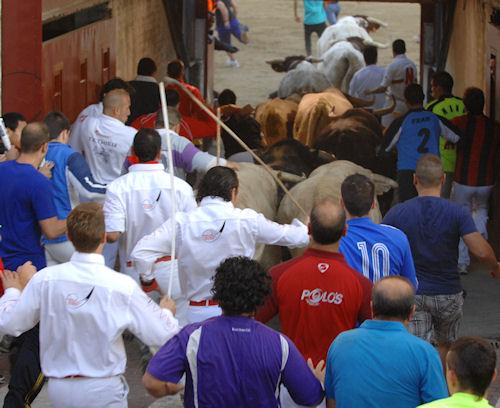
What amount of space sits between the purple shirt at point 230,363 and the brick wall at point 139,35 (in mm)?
10639

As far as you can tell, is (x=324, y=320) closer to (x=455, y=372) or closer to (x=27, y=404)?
(x=455, y=372)

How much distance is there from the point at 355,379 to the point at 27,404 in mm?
2265

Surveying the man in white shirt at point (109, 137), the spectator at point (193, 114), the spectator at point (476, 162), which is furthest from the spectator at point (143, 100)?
the spectator at point (476, 162)

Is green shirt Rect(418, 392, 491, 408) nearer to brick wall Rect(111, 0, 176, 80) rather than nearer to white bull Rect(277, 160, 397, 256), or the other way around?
white bull Rect(277, 160, 397, 256)

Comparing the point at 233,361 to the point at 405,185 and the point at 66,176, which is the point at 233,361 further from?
the point at 405,185

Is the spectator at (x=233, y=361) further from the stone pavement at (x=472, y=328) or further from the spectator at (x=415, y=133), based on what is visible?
the spectator at (x=415, y=133)

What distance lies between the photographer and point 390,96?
57.2 feet

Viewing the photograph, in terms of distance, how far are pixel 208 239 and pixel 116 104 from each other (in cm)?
285

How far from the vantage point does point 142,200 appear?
8.15 m

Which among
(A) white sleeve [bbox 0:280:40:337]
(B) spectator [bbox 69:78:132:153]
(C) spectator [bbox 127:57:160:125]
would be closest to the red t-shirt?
(A) white sleeve [bbox 0:280:40:337]

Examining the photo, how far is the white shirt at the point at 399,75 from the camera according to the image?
56.2 feet

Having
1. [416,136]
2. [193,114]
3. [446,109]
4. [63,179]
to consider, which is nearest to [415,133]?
[416,136]

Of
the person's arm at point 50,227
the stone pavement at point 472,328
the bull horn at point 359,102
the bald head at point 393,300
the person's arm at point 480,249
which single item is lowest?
the bull horn at point 359,102

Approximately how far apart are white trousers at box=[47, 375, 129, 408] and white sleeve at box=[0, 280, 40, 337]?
0.98ft
